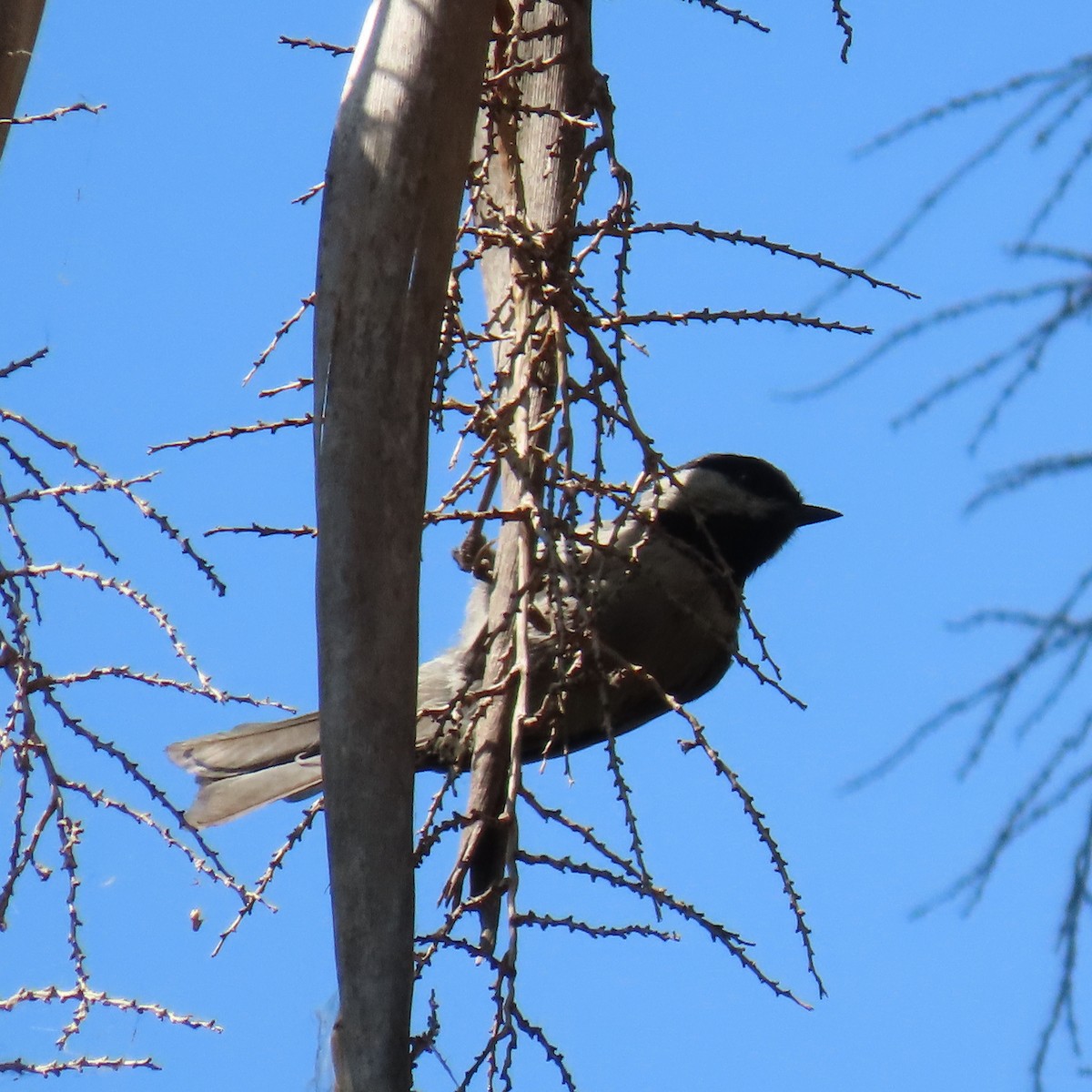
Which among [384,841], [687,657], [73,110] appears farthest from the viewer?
[687,657]

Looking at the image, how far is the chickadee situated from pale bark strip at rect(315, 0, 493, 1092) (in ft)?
1.18

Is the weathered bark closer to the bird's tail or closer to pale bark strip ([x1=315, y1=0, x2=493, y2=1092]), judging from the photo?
pale bark strip ([x1=315, y1=0, x2=493, y2=1092])

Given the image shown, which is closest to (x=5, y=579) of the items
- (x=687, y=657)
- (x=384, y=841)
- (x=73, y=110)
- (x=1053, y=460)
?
(x=73, y=110)

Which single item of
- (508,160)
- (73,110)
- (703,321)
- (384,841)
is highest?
(508,160)

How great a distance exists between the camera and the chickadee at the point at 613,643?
2.15m

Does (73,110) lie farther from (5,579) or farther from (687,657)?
(687,657)

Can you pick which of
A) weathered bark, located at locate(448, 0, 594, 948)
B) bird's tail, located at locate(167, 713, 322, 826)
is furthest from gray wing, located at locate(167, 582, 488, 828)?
weathered bark, located at locate(448, 0, 594, 948)

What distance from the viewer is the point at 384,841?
161 centimetres

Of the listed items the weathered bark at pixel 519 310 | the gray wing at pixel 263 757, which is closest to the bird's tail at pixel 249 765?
the gray wing at pixel 263 757

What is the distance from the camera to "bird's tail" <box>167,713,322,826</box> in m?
3.17

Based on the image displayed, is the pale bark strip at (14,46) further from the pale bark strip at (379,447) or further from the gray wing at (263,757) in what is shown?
the gray wing at (263,757)

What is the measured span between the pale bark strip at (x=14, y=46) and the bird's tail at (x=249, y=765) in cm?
152

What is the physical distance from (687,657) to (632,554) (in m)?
1.57

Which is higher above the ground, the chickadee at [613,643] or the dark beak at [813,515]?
the dark beak at [813,515]
